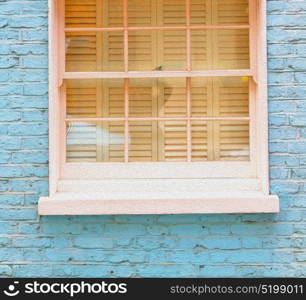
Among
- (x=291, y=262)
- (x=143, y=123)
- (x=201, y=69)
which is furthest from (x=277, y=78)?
(x=291, y=262)

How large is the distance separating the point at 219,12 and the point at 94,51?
98 centimetres

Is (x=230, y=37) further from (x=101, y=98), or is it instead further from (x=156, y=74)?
(x=101, y=98)

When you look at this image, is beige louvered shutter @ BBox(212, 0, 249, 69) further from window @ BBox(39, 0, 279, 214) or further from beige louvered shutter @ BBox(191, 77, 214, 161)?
beige louvered shutter @ BBox(191, 77, 214, 161)

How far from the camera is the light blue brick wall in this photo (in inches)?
156

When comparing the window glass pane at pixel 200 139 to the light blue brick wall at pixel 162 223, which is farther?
the window glass pane at pixel 200 139

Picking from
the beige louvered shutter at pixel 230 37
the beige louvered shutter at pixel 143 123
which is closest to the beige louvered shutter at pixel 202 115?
the beige louvered shutter at pixel 230 37

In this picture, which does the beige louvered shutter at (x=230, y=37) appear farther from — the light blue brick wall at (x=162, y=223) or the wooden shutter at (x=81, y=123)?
the wooden shutter at (x=81, y=123)

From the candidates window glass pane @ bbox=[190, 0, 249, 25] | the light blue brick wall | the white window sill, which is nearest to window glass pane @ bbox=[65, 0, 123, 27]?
the light blue brick wall

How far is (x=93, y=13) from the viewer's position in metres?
4.22

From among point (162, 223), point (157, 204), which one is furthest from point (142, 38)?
point (162, 223)

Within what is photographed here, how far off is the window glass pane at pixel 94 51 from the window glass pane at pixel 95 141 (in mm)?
420

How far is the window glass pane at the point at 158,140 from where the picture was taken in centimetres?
420

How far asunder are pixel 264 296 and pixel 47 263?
1.55m

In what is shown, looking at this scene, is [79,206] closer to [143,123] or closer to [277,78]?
[143,123]
